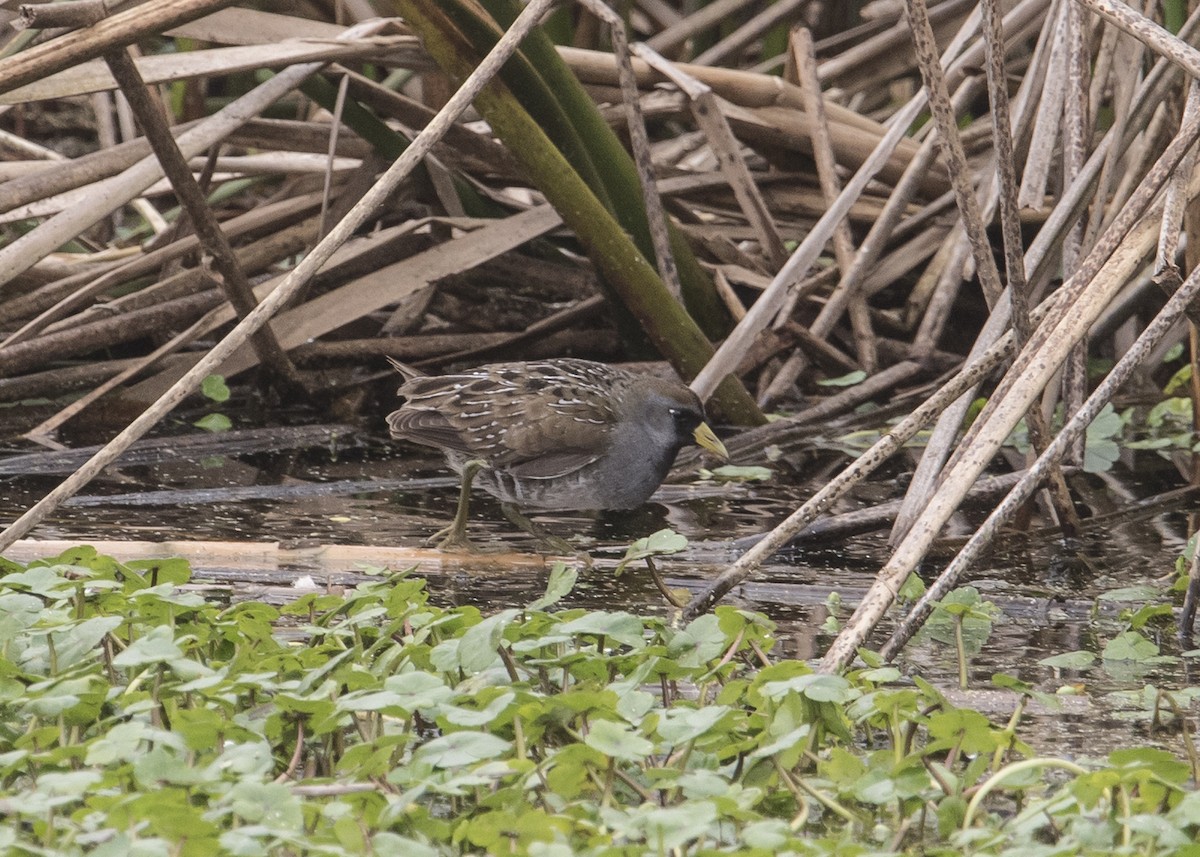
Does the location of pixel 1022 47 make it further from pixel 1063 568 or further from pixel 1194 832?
pixel 1194 832

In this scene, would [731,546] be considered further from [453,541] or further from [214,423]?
[214,423]

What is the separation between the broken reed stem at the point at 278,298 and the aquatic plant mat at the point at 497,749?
0.26 m

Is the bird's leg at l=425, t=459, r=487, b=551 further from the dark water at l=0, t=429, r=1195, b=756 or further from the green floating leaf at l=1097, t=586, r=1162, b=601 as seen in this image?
the green floating leaf at l=1097, t=586, r=1162, b=601

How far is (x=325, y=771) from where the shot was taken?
8.68ft

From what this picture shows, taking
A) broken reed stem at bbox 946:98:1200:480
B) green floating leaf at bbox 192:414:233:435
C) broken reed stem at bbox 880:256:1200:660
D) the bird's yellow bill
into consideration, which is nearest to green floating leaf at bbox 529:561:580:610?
broken reed stem at bbox 880:256:1200:660

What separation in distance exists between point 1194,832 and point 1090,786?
0.19 metres

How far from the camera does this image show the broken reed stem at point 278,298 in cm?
327

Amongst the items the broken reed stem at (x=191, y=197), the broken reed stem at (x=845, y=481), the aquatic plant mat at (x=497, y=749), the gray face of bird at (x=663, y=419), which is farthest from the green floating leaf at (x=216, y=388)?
the broken reed stem at (x=845, y=481)

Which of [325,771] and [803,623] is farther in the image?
[803,623]

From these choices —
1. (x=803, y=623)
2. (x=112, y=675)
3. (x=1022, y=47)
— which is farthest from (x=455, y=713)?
(x=1022, y=47)

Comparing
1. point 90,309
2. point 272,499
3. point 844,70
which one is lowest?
point 272,499

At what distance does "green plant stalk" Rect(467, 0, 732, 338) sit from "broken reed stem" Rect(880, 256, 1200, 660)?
2.19 meters

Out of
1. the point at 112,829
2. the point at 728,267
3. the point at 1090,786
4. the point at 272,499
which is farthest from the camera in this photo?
the point at 728,267

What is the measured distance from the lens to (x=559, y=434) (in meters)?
4.54
